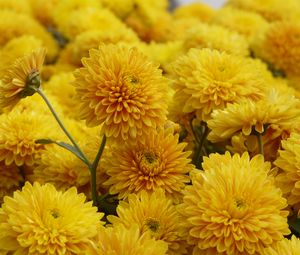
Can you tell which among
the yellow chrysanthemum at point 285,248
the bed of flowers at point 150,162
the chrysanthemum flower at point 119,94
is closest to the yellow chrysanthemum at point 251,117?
the bed of flowers at point 150,162

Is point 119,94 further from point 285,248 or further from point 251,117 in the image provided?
point 285,248

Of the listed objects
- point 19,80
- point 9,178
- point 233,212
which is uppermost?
point 19,80

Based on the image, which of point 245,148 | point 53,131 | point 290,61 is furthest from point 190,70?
point 290,61

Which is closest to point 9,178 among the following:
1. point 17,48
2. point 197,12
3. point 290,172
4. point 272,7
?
point 290,172

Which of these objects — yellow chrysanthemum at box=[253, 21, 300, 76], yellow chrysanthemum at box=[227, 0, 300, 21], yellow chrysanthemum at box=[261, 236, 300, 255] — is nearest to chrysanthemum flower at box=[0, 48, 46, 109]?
yellow chrysanthemum at box=[261, 236, 300, 255]

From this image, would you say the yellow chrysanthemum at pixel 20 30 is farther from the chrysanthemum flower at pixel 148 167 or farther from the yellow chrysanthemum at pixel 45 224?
the yellow chrysanthemum at pixel 45 224

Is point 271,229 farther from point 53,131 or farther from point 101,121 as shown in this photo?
point 53,131
